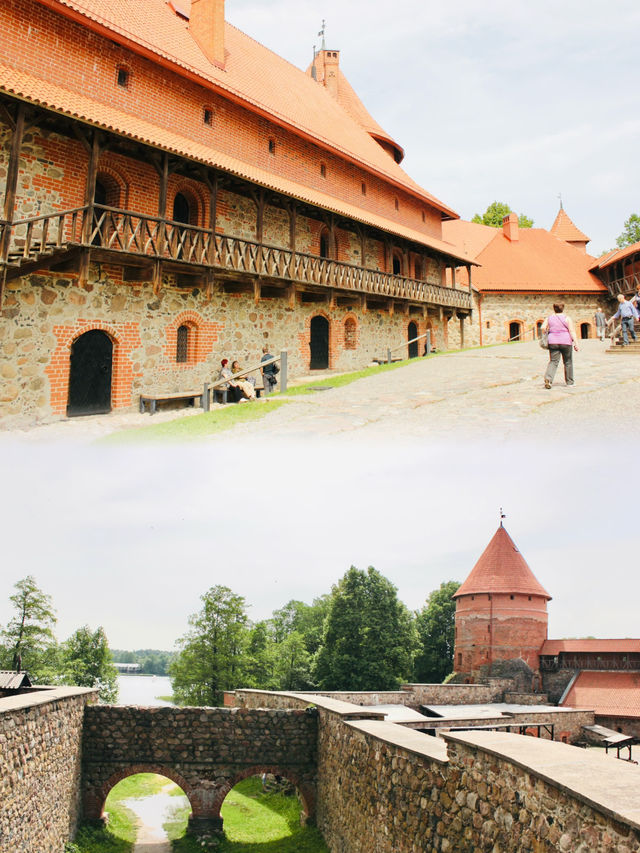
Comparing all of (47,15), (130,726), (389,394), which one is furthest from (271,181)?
(130,726)

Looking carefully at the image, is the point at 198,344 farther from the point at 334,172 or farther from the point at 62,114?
the point at 334,172

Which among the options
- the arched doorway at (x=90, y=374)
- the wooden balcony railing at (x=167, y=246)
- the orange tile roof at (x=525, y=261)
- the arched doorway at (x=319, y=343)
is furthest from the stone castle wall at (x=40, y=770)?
the orange tile roof at (x=525, y=261)

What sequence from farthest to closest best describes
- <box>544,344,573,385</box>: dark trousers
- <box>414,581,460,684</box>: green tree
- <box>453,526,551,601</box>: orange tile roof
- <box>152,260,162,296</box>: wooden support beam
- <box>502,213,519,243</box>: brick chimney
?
<box>502,213,519,243</box>: brick chimney → <box>414,581,460,684</box>: green tree → <box>453,526,551,601</box>: orange tile roof → <box>152,260,162,296</box>: wooden support beam → <box>544,344,573,385</box>: dark trousers

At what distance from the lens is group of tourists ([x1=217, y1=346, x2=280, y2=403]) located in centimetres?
1448

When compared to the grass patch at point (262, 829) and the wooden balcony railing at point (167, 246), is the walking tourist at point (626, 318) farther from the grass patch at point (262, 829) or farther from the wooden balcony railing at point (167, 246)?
the grass patch at point (262, 829)

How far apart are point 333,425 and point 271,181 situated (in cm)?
965

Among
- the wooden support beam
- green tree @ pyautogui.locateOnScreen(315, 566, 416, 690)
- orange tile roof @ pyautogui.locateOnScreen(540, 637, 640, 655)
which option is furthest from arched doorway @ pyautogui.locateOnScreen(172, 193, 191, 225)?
orange tile roof @ pyautogui.locateOnScreen(540, 637, 640, 655)

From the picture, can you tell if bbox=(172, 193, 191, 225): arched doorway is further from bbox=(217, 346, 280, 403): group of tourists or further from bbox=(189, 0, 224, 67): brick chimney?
bbox=(189, 0, 224, 67): brick chimney

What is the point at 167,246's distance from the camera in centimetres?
1396

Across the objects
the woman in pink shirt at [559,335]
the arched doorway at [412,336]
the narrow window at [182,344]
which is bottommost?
the woman in pink shirt at [559,335]

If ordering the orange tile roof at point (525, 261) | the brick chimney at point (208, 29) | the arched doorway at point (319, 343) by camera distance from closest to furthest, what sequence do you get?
1. the brick chimney at point (208, 29)
2. the arched doorway at point (319, 343)
3. the orange tile roof at point (525, 261)

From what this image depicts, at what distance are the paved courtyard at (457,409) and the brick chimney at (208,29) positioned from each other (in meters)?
10.8

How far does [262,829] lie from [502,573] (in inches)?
661

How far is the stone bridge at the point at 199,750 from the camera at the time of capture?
11.3 metres
